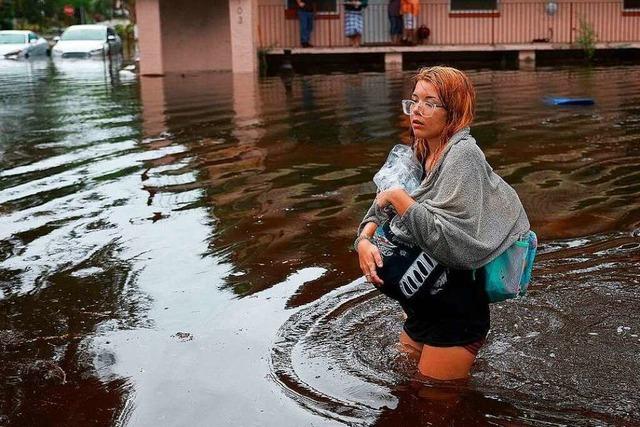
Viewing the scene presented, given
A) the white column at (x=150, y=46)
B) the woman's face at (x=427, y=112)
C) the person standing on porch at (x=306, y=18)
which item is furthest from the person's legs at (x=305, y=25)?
the woman's face at (x=427, y=112)

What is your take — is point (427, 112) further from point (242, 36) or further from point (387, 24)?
Answer: point (387, 24)

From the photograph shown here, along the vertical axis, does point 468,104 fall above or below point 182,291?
above

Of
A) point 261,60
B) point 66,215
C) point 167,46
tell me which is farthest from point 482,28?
point 66,215

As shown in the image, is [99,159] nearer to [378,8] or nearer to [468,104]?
[468,104]

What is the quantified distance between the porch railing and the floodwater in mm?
15716

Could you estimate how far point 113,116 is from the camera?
51.6 ft

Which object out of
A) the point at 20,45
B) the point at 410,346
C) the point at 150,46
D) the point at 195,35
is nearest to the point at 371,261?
the point at 410,346

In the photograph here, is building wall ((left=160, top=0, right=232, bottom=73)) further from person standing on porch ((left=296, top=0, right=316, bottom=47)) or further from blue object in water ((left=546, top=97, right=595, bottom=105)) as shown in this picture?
blue object in water ((left=546, top=97, right=595, bottom=105))

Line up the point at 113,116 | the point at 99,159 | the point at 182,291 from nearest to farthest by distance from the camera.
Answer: the point at 182,291 < the point at 99,159 < the point at 113,116

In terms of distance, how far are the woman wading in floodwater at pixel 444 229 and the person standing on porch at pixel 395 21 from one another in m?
24.8

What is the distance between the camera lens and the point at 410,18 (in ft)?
A: 93.8

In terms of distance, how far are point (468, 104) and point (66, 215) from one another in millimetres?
5053

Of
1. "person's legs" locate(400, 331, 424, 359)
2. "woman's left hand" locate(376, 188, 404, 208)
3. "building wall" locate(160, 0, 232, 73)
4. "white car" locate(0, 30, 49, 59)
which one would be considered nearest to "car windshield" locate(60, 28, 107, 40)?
"white car" locate(0, 30, 49, 59)

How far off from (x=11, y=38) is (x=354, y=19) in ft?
57.9
